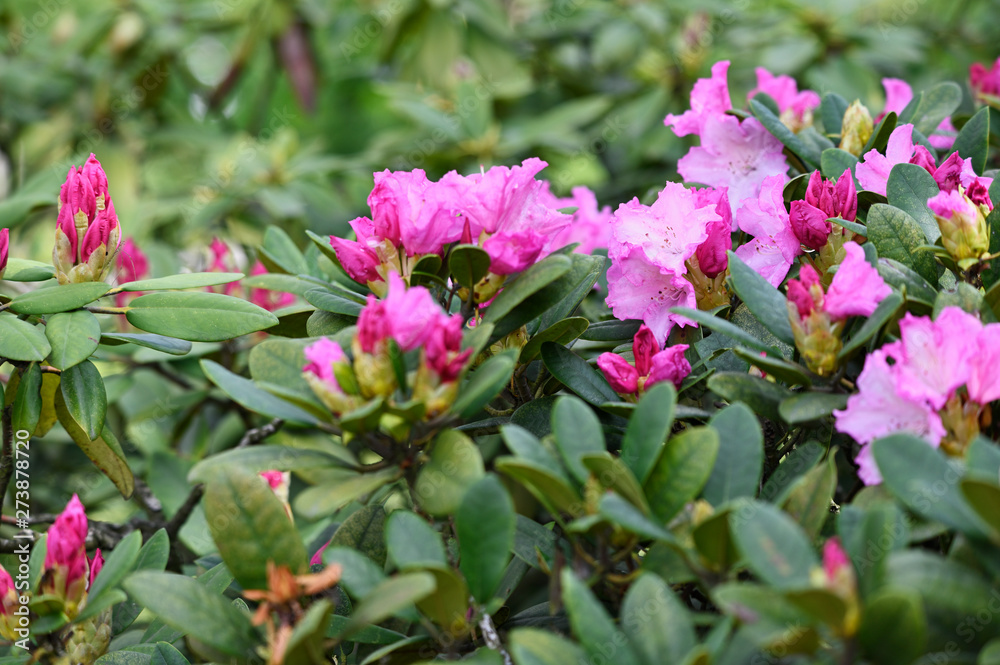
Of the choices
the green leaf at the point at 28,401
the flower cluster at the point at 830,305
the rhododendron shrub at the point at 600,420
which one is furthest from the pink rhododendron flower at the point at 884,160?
the green leaf at the point at 28,401

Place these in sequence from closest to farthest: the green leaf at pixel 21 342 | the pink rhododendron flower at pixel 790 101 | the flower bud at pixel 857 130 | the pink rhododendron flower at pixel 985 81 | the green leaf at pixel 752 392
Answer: the green leaf at pixel 752 392 → the green leaf at pixel 21 342 → the flower bud at pixel 857 130 → the pink rhododendron flower at pixel 790 101 → the pink rhododendron flower at pixel 985 81

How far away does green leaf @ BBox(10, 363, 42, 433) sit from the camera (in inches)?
35.7

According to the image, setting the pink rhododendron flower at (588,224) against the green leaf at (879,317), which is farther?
the pink rhododendron flower at (588,224)

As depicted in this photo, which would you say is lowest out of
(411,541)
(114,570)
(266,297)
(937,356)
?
(266,297)

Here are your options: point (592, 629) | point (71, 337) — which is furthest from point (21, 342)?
point (592, 629)

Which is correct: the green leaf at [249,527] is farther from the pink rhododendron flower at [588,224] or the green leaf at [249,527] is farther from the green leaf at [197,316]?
the pink rhododendron flower at [588,224]

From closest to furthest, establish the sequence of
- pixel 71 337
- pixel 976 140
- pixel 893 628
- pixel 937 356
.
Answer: pixel 893 628 < pixel 937 356 < pixel 71 337 < pixel 976 140

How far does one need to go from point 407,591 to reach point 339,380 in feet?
0.59

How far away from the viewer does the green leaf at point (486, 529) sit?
623 millimetres

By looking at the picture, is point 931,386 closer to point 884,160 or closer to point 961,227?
point 961,227

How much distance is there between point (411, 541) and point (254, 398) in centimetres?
18

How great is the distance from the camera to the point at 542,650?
1.83ft

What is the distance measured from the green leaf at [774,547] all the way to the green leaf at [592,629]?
101 mm

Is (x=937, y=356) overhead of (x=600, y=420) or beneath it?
overhead
